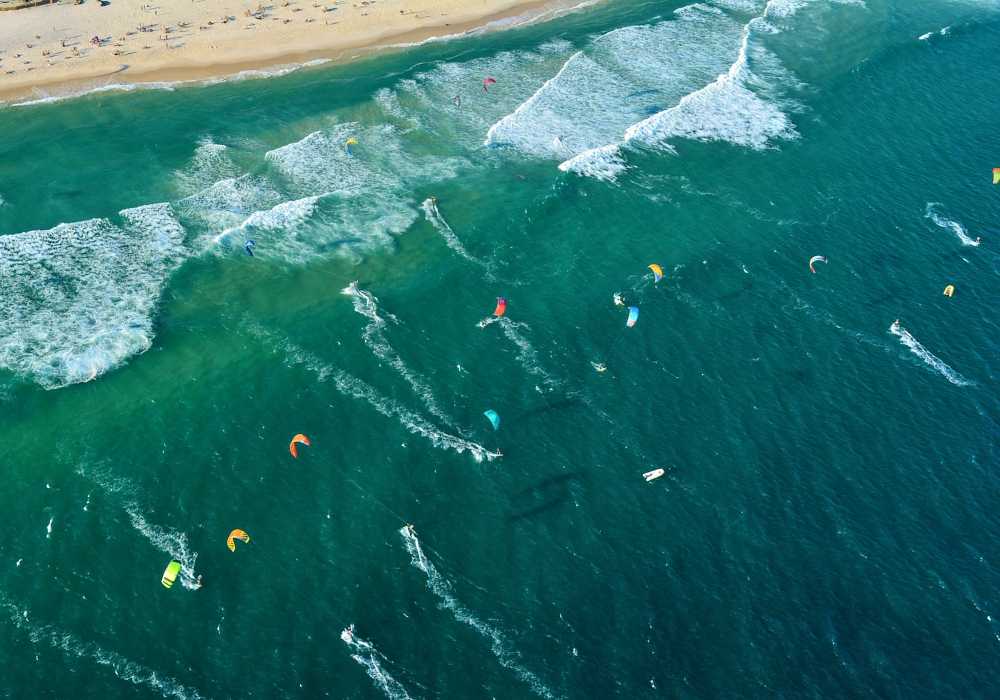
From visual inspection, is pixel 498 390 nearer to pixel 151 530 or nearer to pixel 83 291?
pixel 151 530

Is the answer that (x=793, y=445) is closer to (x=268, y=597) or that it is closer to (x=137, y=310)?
(x=268, y=597)

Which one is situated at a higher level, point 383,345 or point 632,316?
point 632,316

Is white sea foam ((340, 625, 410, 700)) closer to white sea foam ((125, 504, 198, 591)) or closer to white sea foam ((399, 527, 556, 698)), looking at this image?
white sea foam ((399, 527, 556, 698))

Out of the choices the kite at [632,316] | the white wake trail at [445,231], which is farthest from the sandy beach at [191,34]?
the kite at [632,316]

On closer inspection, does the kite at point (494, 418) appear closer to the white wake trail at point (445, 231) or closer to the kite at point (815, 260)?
the white wake trail at point (445, 231)

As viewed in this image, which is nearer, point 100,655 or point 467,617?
point 100,655

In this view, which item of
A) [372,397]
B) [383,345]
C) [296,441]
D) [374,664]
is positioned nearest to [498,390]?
[372,397]

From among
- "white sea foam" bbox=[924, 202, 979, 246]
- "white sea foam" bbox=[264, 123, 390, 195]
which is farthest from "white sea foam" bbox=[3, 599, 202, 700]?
"white sea foam" bbox=[924, 202, 979, 246]

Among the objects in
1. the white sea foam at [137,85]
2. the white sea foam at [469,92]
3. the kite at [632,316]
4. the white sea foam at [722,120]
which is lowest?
the kite at [632,316]
